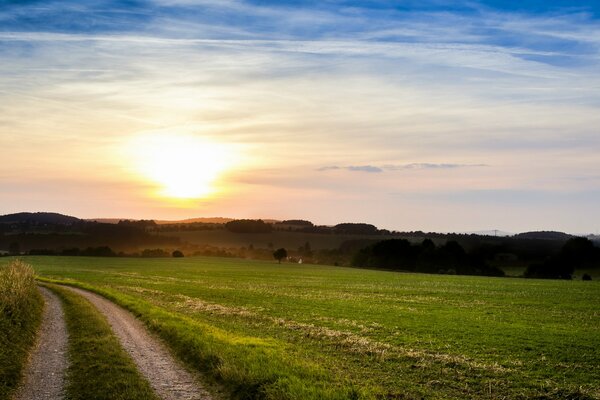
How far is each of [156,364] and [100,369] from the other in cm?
206

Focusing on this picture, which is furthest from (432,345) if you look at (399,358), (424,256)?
(424,256)

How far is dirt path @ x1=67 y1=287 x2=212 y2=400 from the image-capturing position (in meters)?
15.2

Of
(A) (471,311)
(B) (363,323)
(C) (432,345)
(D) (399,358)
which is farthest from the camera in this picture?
(A) (471,311)

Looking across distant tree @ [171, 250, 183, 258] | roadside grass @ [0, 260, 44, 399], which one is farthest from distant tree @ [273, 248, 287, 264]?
roadside grass @ [0, 260, 44, 399]

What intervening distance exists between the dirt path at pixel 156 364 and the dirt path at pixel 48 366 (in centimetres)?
243

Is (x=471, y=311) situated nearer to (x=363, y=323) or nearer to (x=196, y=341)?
(x=363, y=323)

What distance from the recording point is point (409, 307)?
1821 inches

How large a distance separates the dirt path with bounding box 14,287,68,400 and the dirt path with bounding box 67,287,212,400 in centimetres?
243

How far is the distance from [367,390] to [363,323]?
19298mm

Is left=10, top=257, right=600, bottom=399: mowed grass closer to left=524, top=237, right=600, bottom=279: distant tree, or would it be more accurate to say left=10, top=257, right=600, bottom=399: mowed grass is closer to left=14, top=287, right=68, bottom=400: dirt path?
left=14, top=287, right=68, bottom=400: dirt path

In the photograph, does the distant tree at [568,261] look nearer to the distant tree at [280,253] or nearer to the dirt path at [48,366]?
the distant tree at [280,253]

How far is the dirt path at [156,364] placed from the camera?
1521cm

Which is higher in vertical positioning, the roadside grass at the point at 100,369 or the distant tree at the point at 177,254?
the distant tree at the point at 177,254

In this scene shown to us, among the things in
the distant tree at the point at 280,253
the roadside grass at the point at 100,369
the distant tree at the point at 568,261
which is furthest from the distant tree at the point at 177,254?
the roadside grass at the point at 100,369
